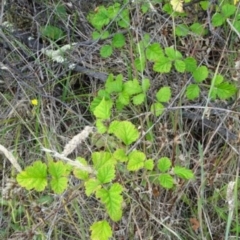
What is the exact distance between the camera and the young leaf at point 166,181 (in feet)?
4.65

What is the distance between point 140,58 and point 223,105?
32 cm

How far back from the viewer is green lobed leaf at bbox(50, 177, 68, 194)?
133cm

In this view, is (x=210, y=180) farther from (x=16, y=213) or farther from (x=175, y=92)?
(x=16, y=213)

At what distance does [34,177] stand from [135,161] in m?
0.27

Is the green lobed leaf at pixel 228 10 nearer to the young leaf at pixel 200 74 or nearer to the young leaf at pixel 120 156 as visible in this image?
the young leaf at pixel 200 74

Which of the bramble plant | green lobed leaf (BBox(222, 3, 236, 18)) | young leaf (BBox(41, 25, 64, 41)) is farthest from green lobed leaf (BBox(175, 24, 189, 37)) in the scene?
young leaf (BBox(41, 25, 64, 41))

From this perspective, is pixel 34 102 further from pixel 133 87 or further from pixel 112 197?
pixel 112 197

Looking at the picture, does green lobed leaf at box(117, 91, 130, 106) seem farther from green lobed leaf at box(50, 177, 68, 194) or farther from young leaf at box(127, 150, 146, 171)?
green lobed leaf at box(50, 177, 68, 194)

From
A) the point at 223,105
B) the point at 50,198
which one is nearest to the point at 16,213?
the point at 50,198

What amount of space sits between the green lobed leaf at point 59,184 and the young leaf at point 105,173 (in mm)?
90

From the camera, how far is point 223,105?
1.70 m

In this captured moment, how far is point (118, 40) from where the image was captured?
1744 millimetres

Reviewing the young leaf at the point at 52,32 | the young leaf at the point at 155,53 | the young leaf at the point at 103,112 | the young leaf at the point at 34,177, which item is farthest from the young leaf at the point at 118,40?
the young leaf at the point at 34,177

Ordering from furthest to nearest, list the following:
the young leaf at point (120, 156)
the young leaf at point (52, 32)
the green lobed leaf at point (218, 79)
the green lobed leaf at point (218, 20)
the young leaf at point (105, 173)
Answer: the young leaf at point (52, 32) < the green lobed leaf at point (218, 20) < the green lobed leaf at point (218, 79) < the young leaf at point (120, 156) < the young leaf at point (105, 173)
